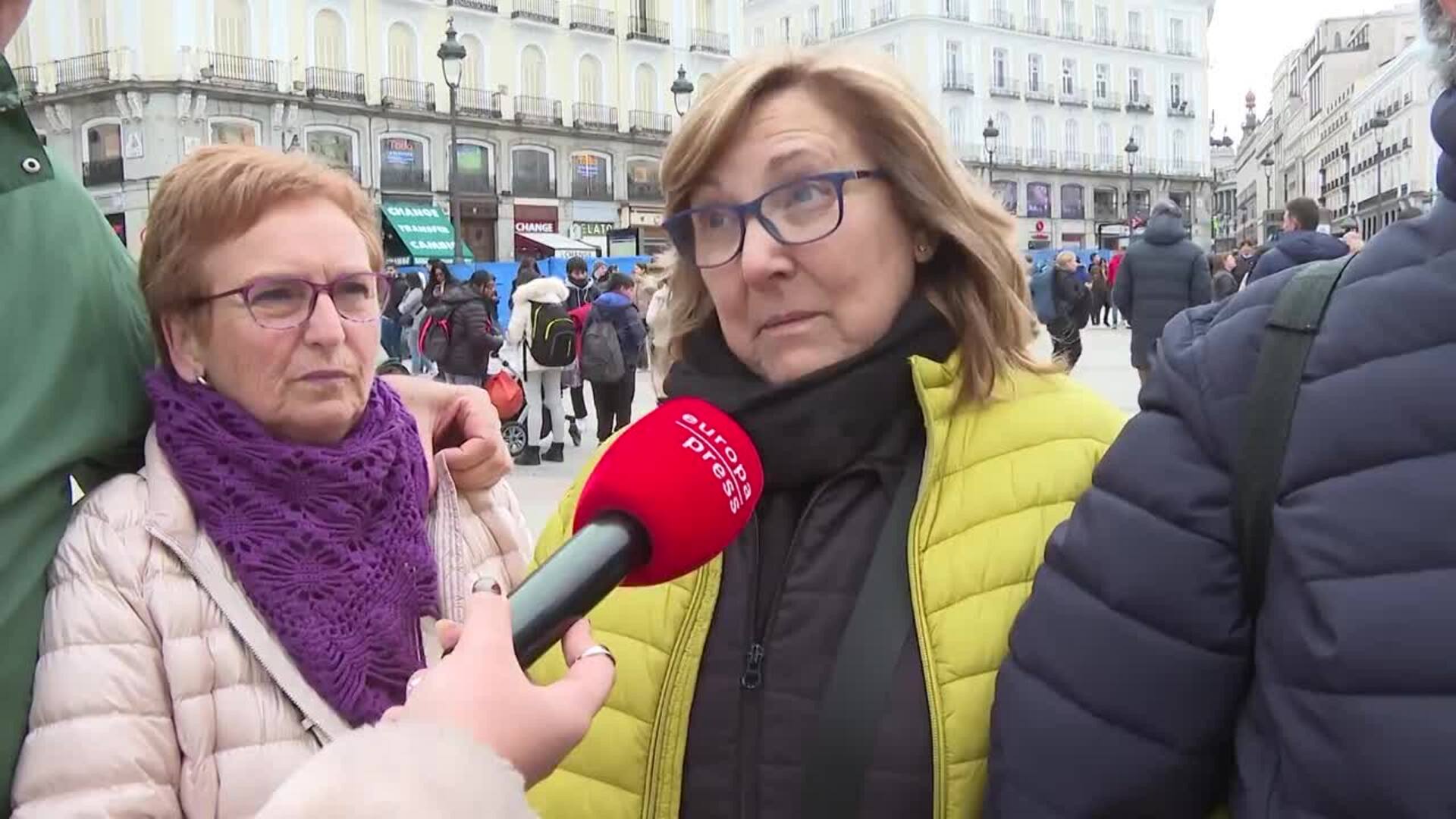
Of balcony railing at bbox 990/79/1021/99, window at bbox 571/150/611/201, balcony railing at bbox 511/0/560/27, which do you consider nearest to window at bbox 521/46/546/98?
balcony railing at bbox 511/0/560/27

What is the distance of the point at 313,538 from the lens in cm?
168

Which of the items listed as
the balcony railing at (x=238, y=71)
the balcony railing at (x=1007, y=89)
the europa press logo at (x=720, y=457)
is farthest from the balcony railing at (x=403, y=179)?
the europa press logo at (x=720, y=457)

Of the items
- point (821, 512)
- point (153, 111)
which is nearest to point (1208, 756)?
point (821, 512)

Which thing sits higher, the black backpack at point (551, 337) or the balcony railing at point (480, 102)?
the balcony railing at point (480, 102)

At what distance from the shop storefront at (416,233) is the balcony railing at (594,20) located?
7.24 m

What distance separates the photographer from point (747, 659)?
5.15ft

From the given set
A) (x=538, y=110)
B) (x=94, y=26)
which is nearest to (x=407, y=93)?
(x=538, y=110)

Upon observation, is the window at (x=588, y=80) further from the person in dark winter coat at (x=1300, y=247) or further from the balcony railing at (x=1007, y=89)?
the person in dark winter coat at (x=1300, y=247)

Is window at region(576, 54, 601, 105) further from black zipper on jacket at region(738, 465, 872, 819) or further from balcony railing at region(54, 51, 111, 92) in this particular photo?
black zipper on jacket at region(738, 465, 872, 819)

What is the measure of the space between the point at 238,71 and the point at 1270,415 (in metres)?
29.5

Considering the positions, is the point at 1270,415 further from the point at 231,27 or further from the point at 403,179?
the point at 403,179

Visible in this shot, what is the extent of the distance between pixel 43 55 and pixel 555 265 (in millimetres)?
14616

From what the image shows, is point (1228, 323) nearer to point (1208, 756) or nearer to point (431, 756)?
point (1208, 756)

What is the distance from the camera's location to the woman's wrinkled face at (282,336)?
169 centimetres
